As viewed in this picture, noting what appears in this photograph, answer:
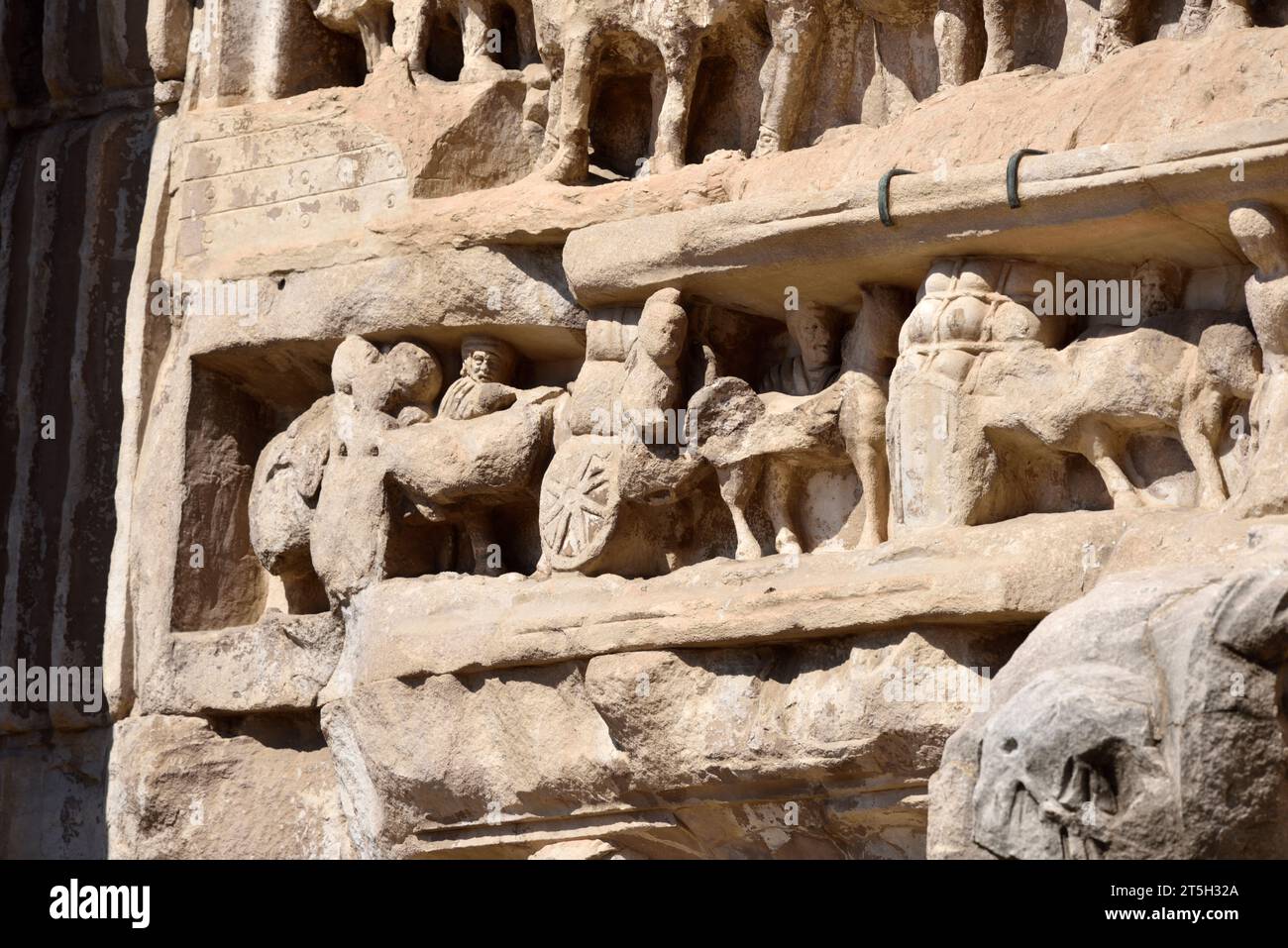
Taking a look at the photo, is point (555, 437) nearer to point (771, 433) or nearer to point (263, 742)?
point (771, 433)

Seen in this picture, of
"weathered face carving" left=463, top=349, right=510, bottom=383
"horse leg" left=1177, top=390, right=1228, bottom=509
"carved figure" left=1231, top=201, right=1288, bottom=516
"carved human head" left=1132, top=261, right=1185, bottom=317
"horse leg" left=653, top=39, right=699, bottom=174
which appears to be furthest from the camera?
"weathered face carving" left=463, top=349, right=510, bottom=383

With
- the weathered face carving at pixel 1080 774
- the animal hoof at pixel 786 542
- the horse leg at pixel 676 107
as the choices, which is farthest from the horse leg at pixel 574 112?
the weathered face carving at pixel 1080 774

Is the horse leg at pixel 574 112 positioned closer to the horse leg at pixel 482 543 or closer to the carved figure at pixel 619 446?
the carved figure at pixel 619 446

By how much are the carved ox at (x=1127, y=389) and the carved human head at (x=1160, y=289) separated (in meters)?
0.04

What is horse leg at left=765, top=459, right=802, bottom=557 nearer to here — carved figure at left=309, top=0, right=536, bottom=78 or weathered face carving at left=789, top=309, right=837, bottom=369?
weathered face carving at left=789, top=309, right=837, bottom=369

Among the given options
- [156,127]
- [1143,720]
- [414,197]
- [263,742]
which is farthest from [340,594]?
[1143,720]

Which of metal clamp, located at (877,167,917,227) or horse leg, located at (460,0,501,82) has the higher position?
horse leg, located at (460,0,501,82)

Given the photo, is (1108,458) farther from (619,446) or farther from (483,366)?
(483,366)

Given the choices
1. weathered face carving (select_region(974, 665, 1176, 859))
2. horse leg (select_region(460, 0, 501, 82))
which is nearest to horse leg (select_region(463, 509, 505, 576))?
horse leg (select_region(460, 0, 501, 82))

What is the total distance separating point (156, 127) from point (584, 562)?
2492 mm

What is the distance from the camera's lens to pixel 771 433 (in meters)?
6.81

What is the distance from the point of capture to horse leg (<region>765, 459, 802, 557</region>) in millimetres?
6844

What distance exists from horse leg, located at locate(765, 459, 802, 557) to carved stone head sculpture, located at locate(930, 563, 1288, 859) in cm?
151

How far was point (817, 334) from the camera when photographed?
692 centimetres
